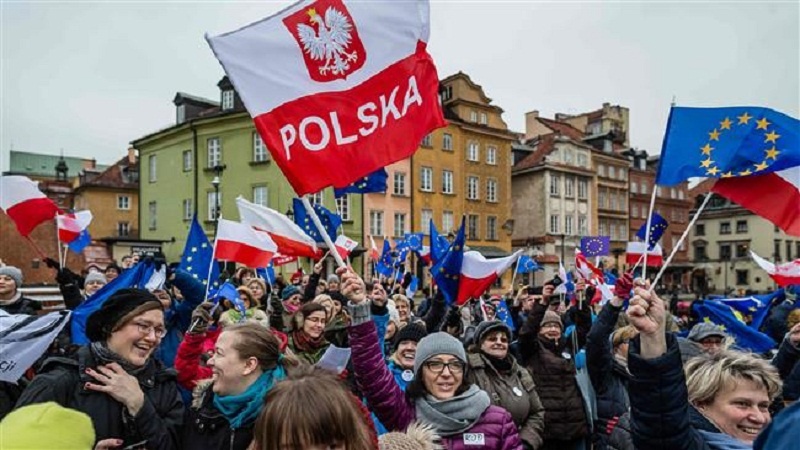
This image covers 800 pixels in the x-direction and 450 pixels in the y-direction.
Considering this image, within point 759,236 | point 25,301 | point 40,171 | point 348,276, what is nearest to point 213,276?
point 25,301

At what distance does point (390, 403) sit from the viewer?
3553 millimetres

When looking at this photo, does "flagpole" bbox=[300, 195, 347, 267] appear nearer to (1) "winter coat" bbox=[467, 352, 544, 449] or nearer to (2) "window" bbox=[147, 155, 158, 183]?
(1) "winter coat" bbox=[467, 352, 544, 449]

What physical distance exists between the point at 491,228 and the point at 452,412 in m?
44.3

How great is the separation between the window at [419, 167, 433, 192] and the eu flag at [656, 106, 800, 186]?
126 feet

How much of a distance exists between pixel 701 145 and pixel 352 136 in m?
2.53

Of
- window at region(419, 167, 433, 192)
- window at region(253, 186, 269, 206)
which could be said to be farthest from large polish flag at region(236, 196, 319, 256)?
window at region(419, 167, 433, 192)

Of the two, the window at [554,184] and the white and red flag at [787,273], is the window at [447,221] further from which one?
the white and red flag at [787,273]

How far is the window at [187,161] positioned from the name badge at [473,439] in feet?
131

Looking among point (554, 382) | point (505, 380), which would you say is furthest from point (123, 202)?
point (505, 380)

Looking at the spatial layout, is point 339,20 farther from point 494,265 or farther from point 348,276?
point 494,265

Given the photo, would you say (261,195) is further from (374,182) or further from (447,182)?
(374,182)

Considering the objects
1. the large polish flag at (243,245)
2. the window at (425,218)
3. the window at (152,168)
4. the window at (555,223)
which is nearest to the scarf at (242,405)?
the large polish flag at (243,245)

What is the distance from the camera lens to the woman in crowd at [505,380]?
4.78 metres

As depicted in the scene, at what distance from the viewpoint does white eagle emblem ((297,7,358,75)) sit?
160 inches
